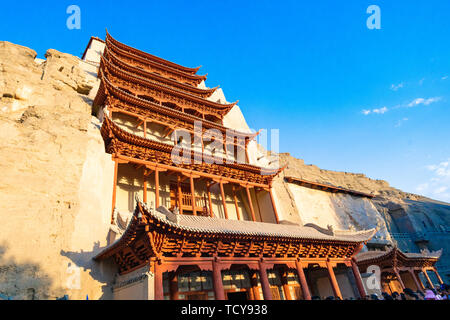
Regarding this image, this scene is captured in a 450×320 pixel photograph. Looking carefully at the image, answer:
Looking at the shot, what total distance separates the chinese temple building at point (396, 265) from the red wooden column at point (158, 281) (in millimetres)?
12134

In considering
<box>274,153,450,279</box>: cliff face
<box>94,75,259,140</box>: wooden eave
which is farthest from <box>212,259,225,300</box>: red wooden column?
<box>274,153,450,279</box>: cliff face

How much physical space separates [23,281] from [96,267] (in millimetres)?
1888

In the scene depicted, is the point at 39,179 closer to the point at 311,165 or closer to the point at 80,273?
the point at 80,273

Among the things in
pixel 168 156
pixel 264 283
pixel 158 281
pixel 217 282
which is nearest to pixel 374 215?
pixel 264 283

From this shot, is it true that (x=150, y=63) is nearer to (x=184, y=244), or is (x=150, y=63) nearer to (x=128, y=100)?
(x=128, y=100)

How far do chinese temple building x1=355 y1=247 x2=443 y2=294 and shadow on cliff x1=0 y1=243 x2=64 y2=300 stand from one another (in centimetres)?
1450

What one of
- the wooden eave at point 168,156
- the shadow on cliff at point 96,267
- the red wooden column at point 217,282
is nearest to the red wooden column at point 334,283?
the red wooden column at point 217,282

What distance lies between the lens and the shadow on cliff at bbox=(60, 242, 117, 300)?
825cm

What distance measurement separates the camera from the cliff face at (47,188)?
757cm

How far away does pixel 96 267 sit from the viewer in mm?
8477

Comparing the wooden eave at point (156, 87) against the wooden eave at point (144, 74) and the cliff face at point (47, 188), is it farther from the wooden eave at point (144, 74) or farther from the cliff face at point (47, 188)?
the cliff face at point (47, 188)

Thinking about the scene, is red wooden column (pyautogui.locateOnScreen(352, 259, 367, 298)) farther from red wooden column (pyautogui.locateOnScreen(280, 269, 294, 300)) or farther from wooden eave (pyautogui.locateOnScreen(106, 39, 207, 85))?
wooden eave (pyautogui.locateOnScreen(106, 39, 207, 85))

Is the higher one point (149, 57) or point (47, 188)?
point (149, 57)
